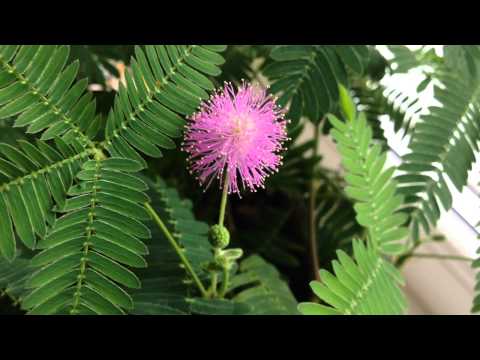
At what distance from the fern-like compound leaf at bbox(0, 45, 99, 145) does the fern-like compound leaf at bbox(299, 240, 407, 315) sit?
9.4 inches

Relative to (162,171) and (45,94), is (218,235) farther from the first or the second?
(162,171)

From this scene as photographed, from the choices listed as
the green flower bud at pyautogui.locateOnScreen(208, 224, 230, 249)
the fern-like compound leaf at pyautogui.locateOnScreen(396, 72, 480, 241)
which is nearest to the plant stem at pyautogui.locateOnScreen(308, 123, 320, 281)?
the fern-like compound leaf at pyautogui.locateOnScreen(396, 72, 480, 241)

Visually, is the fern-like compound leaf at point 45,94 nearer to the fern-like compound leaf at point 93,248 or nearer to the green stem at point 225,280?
the fern-like compound leaf at point 93,248

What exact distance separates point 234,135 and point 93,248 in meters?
0.15

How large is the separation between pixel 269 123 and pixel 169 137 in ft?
0.30

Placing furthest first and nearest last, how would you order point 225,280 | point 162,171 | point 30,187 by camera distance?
point 162,171 → point 225,280 → point 30,187

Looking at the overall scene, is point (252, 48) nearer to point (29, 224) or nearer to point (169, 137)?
point (169, 137)

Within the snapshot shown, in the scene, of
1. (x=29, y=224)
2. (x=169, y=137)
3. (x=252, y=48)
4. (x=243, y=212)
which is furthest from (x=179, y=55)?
(x=243, y=212)

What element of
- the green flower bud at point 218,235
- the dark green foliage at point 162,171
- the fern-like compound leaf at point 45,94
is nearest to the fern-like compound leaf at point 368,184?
the dark green foliage at point 162,171

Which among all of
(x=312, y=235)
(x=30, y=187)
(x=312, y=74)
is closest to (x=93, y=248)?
(x=30, y=187)

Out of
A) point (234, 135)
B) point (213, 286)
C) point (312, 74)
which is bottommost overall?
point (213, 286)

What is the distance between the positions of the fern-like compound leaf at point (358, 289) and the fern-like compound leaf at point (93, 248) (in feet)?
0.50

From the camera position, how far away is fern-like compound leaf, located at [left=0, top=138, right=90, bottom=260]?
0.41m

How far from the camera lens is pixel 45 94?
0.44 meters
